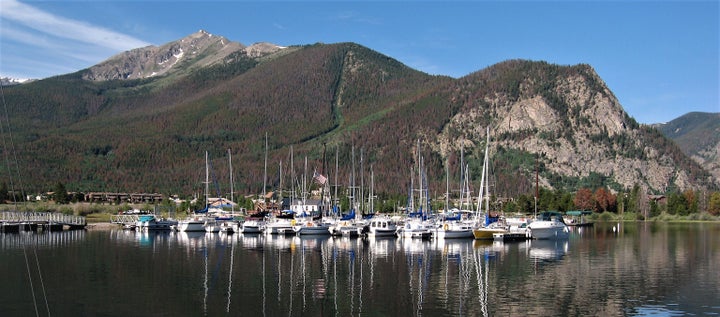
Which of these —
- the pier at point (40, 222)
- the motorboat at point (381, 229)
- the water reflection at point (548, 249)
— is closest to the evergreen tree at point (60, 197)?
the pier at point (40, 222)

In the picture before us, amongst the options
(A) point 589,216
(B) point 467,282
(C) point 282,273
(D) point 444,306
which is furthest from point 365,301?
(A) point 589,216

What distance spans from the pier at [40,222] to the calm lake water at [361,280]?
4271 centimetres

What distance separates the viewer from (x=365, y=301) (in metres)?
45.8

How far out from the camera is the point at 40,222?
5172 inches

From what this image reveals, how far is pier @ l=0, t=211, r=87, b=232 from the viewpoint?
126812mm

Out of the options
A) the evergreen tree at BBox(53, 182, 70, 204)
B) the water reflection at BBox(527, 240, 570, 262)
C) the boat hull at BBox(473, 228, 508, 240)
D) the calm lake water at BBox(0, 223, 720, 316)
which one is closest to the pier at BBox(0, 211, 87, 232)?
the evergreen tree at BBox(53, 182, 70, 204)

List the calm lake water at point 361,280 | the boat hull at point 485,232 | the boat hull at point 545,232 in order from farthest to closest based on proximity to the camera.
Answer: the boat hull at point 545,232 < the boat hull at point 485,232 < the calm lake water at point 361,280

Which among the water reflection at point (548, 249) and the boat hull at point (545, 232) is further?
A: the boat hull at point (545, 232)

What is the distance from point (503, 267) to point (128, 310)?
34.3 m

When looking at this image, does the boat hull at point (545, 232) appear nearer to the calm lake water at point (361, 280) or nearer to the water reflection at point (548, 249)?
the water reflection at point (548, 249)

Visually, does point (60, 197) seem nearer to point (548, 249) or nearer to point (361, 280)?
point (548, 249)

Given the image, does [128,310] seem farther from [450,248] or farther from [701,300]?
[450,248]

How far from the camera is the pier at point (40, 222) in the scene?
126812 mm

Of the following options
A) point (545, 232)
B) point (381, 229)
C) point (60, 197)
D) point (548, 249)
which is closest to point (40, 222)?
point (60, 197)
